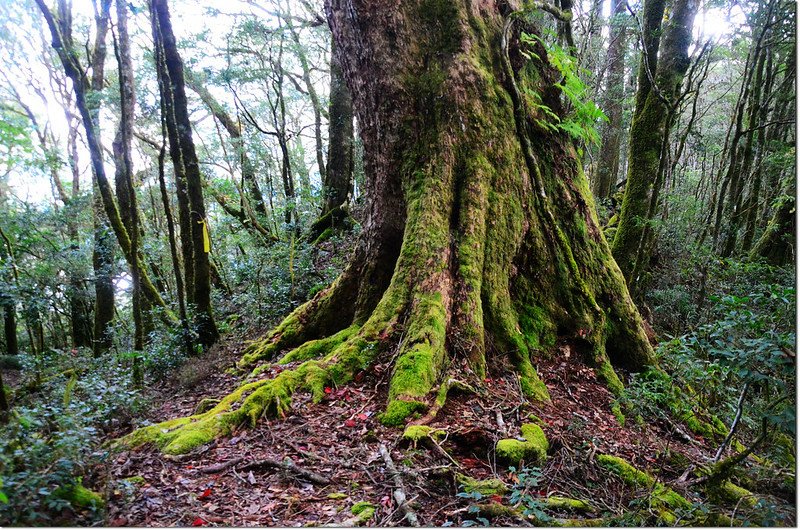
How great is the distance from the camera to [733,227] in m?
10.4

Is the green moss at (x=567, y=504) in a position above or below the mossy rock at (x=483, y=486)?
below

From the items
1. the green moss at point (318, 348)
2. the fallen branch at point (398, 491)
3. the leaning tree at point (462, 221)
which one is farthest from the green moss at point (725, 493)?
the green moss at point (318, 348)

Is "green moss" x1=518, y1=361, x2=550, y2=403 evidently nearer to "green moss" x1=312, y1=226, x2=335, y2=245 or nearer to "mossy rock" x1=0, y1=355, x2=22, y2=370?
"green moss" x1=312, y1=226, x2=335, y2=245

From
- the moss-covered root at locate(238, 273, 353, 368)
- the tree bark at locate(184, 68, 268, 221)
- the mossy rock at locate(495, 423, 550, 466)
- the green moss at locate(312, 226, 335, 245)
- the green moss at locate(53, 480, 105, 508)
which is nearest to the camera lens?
the green moss at locate(53, 480, 105, 508)

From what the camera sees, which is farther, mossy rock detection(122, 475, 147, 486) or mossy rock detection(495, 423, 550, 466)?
mossy rock detection(495, 423, 550, 466)

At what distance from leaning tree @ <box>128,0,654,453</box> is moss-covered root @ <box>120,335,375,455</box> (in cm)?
3

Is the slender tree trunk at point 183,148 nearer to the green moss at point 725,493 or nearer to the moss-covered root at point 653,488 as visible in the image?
the moss-covered root at point 653,488

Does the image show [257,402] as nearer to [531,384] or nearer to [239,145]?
[531,384]

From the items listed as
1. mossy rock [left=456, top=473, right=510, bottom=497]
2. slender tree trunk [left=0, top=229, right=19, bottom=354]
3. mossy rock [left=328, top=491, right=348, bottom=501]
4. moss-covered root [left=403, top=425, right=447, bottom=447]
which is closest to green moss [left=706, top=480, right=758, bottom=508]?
mossy rock [left=456, top=473, right=510, bottom=497]

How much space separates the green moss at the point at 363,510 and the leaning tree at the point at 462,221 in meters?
1.80

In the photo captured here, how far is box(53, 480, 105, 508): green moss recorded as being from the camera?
2518mm

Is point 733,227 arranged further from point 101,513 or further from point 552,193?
point 101,513

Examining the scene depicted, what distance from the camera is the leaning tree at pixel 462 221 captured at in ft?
16.7

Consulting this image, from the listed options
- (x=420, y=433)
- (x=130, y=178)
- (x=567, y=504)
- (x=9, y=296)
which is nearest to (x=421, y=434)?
(x=420, y=433)
